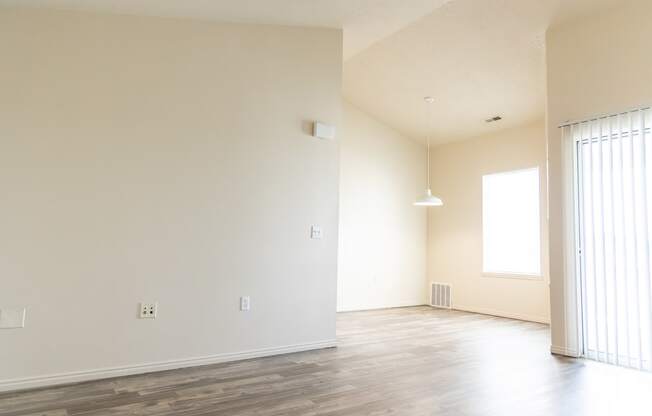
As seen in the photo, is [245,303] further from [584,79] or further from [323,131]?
[584,79]

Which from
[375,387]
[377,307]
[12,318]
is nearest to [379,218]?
[377,307]

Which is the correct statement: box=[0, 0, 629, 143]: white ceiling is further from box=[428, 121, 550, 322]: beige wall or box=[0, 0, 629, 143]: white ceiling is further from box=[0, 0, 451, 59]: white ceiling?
box=[428, 121, 550, 322]: beige wall

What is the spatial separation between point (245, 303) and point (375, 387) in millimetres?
1336

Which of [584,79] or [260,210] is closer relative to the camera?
[260,210]

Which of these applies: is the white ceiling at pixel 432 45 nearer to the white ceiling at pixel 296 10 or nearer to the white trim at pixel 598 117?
the white ceiling at pixel 296 10

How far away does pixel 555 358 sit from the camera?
3779 mm

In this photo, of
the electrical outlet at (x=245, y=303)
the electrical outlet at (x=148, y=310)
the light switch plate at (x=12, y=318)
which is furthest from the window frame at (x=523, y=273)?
the light switch plate at (x=12, y=318)

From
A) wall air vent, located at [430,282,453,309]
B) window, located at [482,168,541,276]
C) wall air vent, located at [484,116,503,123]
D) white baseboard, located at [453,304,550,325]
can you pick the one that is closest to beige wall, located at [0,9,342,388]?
wall air vent, located at [484,116,503,123]

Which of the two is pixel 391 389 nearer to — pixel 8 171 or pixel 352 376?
pixel 352 376

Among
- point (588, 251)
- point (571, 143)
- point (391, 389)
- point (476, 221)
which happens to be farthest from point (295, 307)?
point (476, 221)

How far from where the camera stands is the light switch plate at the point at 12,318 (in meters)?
2.76

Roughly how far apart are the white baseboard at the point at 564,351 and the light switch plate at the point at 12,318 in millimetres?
4307

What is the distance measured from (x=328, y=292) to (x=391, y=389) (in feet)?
4.50

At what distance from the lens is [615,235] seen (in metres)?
3.63
